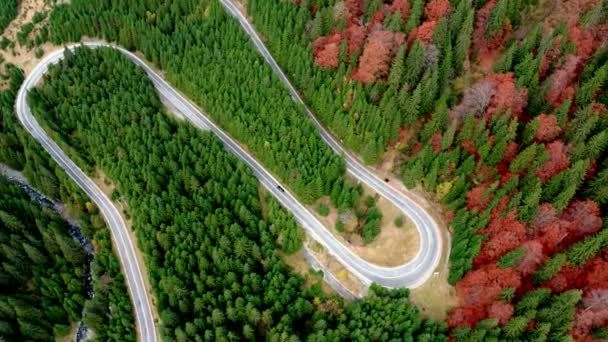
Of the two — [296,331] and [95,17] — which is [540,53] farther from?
[95,17]

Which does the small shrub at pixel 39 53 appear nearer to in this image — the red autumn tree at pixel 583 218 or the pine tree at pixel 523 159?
the pine tree at pixel 523 159

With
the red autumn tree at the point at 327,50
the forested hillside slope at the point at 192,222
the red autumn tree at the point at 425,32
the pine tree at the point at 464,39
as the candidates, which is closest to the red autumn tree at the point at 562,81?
the pine tree at the point at 464,39

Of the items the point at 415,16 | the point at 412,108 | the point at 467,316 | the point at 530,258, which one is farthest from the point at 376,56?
the point at 467,316

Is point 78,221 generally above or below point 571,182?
above

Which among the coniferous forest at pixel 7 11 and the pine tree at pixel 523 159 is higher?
the coniferous forest at pixel 7 11

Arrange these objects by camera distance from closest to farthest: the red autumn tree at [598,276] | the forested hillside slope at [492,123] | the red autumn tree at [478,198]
A: the red autumn tree at [598,276] → the forested hillside slope at [492,123] → the red autumn tree at [478,198]

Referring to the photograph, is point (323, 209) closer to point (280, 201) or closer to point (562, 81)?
point (280, 201)
